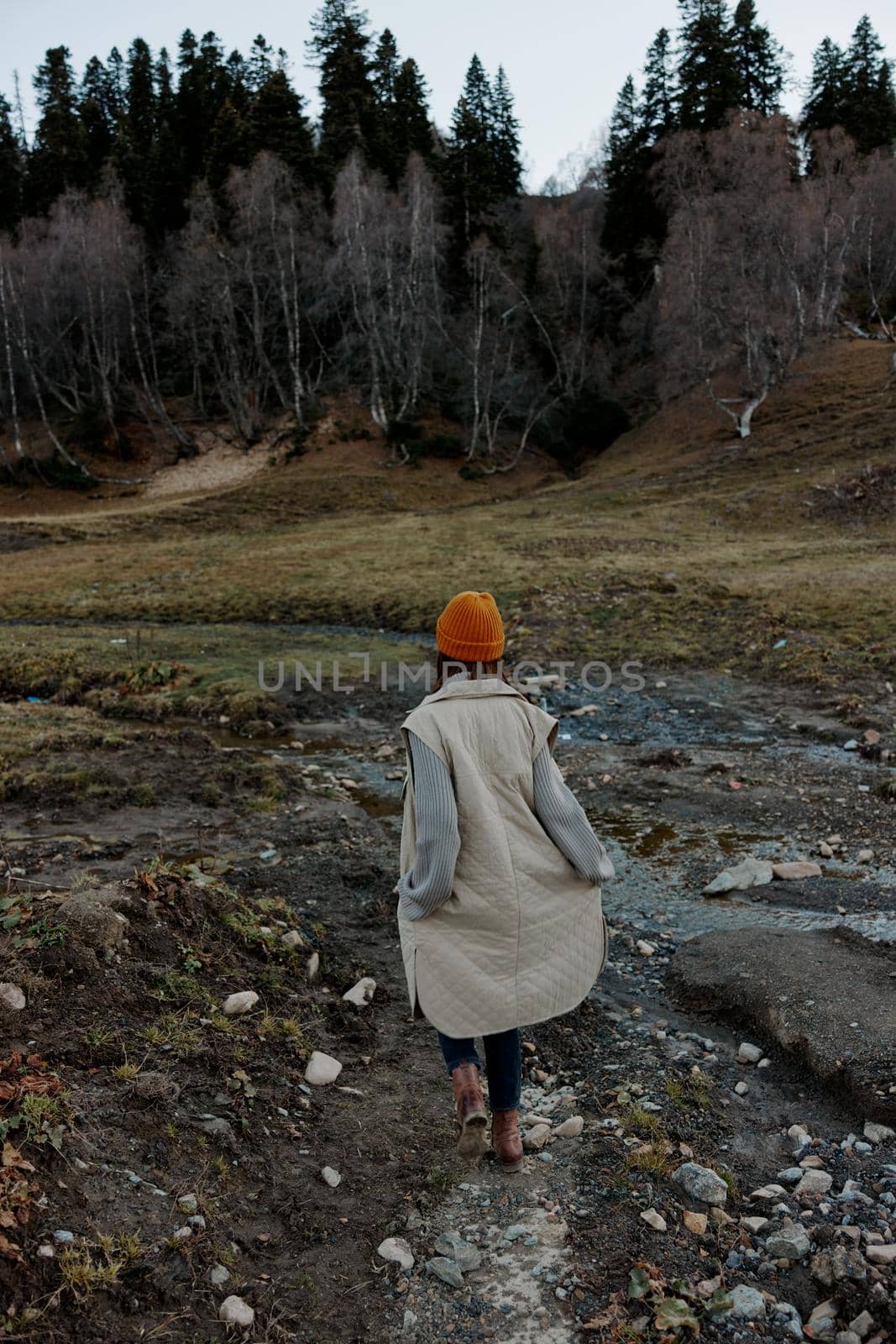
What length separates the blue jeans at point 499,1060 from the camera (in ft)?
12.2

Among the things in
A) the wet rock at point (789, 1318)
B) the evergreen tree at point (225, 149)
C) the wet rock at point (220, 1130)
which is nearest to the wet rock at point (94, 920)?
the wet rock at point (220, 1130)

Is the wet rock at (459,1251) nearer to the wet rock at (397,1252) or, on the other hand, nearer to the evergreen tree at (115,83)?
the wet rock at (397,1252)

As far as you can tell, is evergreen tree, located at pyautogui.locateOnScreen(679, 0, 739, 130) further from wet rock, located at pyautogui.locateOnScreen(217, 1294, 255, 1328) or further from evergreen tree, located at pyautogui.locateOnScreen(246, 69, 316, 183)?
wet rock, located at pyautogui.locateOnScreen(217, 1294, 255, 1328)

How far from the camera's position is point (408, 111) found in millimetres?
57500

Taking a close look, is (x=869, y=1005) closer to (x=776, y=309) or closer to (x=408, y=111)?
(x=776, y=309)

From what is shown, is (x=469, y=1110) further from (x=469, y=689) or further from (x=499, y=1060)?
(x=469, y=689)

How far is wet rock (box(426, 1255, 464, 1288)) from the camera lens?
321 cm

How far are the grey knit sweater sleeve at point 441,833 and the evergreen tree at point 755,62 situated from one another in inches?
2411

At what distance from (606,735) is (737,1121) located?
8005 millimetres

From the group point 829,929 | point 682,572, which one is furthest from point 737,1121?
point 682,572

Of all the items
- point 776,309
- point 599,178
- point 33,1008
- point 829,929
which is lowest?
point 829,929

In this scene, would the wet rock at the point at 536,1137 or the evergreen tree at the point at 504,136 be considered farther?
the evergreen tree at the point at 504,136

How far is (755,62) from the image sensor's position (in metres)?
53.8

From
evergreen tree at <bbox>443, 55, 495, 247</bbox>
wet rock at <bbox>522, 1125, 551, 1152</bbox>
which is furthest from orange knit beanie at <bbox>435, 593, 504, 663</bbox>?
evergreen tree at <bbox>443, 55, 495, 247</bbox>
